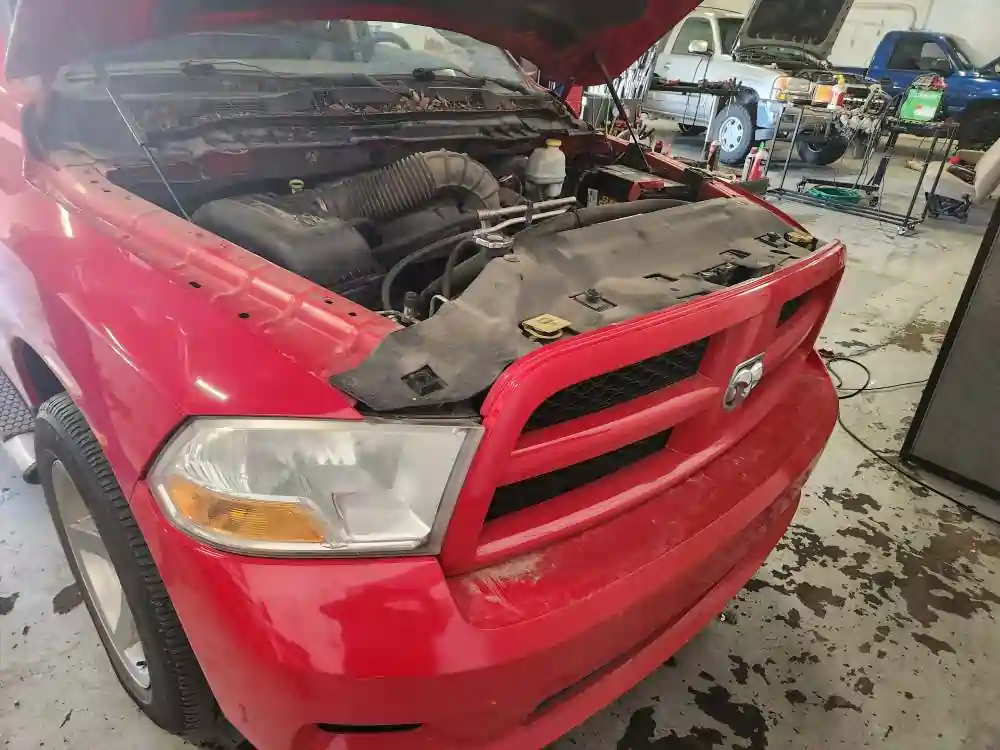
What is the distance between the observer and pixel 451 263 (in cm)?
128

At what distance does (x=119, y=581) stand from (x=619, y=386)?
3.02ft

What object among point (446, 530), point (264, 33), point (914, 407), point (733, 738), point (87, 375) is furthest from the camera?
point (914, 407)

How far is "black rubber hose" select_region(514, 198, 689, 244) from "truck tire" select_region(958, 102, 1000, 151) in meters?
10.7

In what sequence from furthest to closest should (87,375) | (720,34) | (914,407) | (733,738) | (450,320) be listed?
(720,34), (914,407), (733,738), (87,375), (450,320)

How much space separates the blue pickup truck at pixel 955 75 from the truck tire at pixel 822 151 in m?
1.92

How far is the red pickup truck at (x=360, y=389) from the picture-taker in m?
0.84

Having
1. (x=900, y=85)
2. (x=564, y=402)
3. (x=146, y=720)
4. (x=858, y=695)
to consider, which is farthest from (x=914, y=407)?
(x=900, y=85)

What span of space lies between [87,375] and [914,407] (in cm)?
319

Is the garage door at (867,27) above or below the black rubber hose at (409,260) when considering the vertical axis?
above

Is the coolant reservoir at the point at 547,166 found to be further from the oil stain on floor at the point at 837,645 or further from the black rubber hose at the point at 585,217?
the oil stain on floor at the point at 837,645

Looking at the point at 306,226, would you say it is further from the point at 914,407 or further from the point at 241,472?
the point at 914,407

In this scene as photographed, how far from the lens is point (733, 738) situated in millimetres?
1508

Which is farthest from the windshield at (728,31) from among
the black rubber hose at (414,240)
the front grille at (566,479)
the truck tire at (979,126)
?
the front grille at (566,479)

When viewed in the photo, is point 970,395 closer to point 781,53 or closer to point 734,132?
point 781,53
